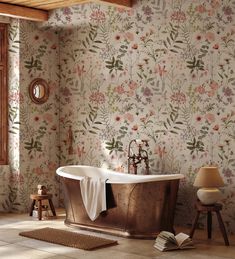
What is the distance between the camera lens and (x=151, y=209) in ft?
19.7

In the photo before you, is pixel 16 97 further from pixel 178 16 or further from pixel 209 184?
pixel 209 184

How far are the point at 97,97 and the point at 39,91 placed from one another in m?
0.97

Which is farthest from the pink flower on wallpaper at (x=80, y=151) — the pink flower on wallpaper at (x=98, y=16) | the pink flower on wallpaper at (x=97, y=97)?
the pink flower on wallpaper at (x=98, y=16)

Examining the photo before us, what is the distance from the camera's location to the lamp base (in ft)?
19.3

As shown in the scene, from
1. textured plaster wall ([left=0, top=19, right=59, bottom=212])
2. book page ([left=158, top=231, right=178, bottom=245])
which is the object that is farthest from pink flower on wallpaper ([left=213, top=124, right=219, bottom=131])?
textured plaster wall ([left=0, top=19, right=59, bottom=212])

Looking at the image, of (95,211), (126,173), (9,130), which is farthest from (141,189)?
(9,130)

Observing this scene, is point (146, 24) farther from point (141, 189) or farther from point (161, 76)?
point (141, 189)

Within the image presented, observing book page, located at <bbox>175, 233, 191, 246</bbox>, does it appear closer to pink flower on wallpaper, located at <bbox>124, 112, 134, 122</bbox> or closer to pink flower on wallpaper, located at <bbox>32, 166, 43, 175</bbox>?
pink flower on wallpaper, located at <bbox>124, 112, 134, 122</bbox>

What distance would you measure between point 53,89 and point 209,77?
111 inches

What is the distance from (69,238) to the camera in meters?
5.98

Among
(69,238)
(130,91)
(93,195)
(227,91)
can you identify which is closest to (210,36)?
(227,91)

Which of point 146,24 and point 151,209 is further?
point 146,24

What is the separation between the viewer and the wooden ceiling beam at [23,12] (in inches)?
285

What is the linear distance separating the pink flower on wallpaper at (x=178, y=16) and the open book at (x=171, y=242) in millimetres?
2847
